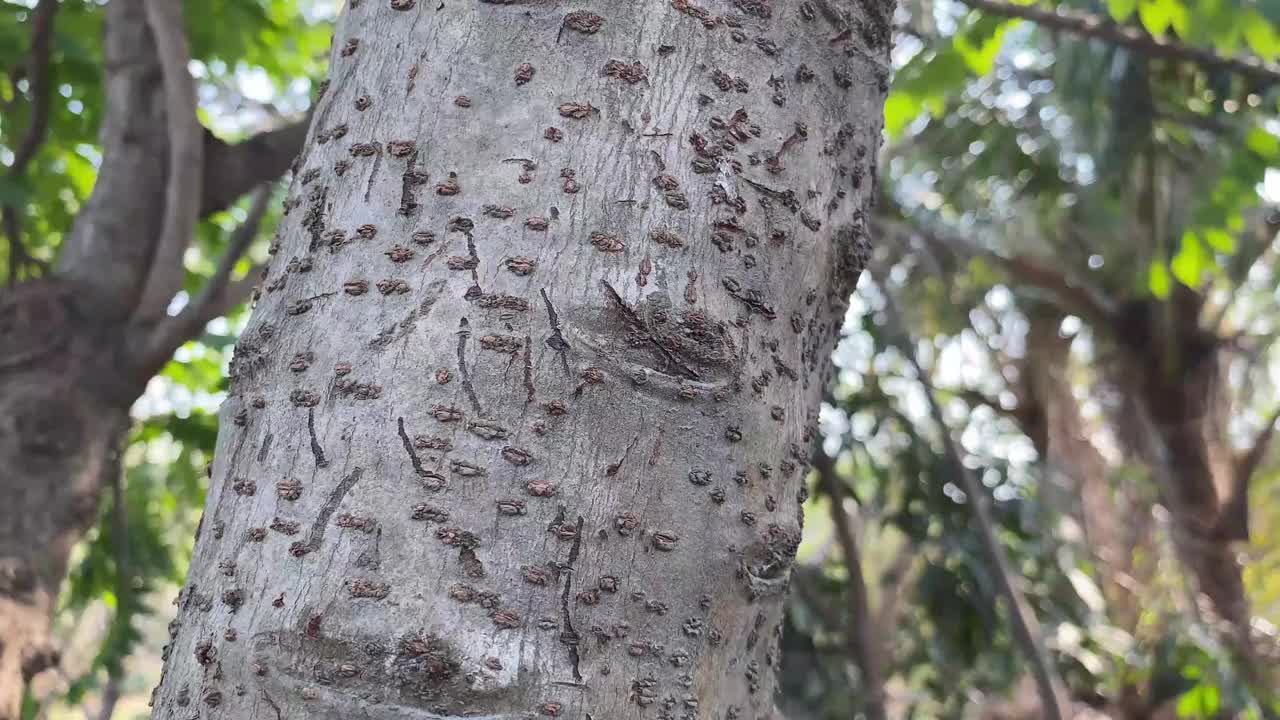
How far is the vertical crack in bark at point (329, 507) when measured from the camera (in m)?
0.63

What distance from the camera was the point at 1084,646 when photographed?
4.19 metres

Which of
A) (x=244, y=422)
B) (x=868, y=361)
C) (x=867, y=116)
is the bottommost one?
(x=244, y=422)

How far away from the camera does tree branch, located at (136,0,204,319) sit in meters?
1.77

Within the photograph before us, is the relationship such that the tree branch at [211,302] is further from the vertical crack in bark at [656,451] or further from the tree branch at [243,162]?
the vertical crack in bark at [656,451]

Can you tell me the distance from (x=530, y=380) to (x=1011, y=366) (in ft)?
25.0

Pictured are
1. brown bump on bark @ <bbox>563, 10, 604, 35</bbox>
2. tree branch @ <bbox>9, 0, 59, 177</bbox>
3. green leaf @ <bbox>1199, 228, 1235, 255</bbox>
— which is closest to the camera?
brown bump on bark @ <bbox>563, 10, 604, 35</bbox>

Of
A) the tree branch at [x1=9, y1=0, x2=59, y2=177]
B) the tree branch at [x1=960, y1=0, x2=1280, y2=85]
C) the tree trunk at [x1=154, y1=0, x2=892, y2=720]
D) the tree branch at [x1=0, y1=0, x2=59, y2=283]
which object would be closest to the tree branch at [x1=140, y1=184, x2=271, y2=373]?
the tree branch at [x1=0, y1=0, x2=59, y2=283]

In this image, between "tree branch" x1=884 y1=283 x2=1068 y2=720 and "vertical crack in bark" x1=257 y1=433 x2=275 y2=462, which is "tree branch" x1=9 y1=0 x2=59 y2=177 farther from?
"tree branch" x1=884 y1=283 x2=1068 y2=720

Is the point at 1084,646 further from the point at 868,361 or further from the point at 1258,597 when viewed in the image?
the point at 1258,597

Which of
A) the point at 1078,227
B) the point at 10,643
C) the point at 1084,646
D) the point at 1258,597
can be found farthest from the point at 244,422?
the point at 1258,597

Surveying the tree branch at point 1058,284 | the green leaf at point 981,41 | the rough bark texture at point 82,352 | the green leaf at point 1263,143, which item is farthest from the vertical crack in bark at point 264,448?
the tree branch at point 1058,284

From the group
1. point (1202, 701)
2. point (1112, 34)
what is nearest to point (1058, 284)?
point (1202, 701)

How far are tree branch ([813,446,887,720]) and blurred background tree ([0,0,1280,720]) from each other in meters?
0.02

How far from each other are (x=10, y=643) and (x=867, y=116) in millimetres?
1629
